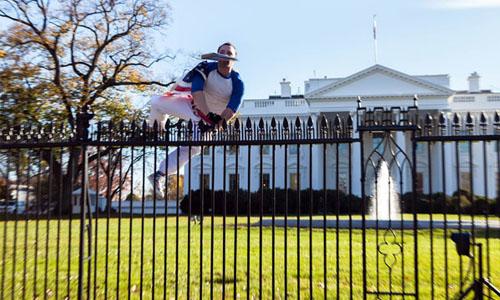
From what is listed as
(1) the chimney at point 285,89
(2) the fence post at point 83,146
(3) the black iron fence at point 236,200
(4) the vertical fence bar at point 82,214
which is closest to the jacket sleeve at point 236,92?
(3) the black iron fence at point 236,200

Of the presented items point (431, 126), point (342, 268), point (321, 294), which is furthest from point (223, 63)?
point (342, 268)

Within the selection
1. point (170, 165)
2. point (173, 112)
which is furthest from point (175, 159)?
point (173, 112)

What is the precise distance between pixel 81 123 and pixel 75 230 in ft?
34.1

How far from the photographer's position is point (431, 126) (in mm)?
5082

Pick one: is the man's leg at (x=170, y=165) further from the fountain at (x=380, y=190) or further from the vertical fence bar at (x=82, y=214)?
the fountain at (x=380, y=190)

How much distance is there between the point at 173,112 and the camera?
611cm

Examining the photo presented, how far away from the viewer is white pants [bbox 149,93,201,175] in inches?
234

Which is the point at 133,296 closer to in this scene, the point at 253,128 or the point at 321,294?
the point at 321,294

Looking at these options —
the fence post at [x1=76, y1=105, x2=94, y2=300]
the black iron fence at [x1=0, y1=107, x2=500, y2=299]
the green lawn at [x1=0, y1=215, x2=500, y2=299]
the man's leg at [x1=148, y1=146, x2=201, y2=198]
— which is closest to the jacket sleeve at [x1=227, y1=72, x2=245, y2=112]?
the black iron fence at [x1=0, y1=107, x2=500, y2=299]

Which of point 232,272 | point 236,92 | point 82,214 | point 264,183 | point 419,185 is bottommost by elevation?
point 232,272

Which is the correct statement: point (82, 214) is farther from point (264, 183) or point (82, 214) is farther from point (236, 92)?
point (264, 183)

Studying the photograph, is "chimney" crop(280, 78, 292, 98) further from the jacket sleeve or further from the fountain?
the jacket sleeve

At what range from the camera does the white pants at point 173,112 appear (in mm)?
5953


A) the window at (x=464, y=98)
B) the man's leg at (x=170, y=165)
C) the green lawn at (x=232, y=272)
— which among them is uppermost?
the window at (x=464, y=98)
